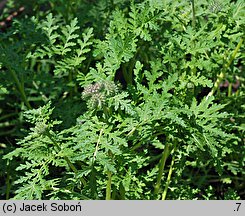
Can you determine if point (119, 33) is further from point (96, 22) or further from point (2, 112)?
point (2, 112)

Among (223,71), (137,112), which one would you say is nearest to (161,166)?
(137,112)

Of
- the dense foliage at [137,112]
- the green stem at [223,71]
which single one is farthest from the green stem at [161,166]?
the green stem at [223,71]

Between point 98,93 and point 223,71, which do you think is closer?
point 98,93

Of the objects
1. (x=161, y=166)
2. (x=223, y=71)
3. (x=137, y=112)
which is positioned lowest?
(x=161, y=166)

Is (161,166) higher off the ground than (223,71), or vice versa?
(223,71)

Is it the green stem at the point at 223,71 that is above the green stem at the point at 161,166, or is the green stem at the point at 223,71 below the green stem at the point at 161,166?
above

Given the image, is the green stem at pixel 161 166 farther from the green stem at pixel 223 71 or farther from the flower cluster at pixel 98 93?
the flower cluster at pixel 98 93

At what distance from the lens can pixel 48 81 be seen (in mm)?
3551

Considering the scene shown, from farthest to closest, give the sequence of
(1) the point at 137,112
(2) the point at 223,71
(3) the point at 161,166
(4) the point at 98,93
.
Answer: (2) the point at 223,71 → (3) the point at 161,166 → (1) the point at 137,112 → (4) the point at 98,93

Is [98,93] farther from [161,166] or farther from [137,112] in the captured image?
[161,166]

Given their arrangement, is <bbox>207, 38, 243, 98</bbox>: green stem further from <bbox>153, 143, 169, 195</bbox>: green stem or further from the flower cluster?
the flower cluster

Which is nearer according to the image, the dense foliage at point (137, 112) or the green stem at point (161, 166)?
the dense foliage at point (137, 112)

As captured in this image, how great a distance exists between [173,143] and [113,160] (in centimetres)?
53
